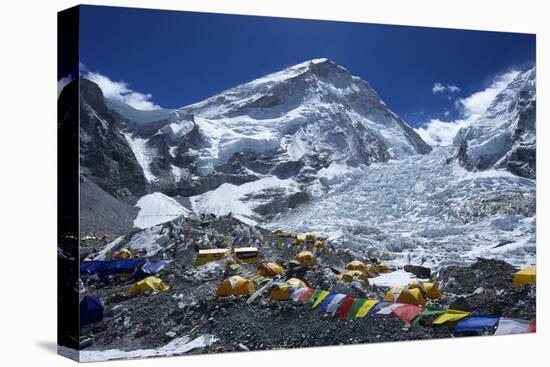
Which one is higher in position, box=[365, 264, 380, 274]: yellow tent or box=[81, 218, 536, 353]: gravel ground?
box=[365, 264, 380, 274]: yellow tent

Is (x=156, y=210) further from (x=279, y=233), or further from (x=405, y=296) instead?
(x=405, y=296)

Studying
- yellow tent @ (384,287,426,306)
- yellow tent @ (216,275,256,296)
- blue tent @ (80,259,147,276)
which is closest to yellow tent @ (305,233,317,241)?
yellow tent @ (216,275,256,296)

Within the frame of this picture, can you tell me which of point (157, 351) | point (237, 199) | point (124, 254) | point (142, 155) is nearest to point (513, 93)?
point (237, 199)

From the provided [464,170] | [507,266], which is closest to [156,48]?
[464,170]

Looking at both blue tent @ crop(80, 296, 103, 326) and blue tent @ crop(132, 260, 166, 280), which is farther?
blue tent @ crop(132, 260, 166, 280)

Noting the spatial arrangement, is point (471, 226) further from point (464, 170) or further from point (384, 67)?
point (384, 67)

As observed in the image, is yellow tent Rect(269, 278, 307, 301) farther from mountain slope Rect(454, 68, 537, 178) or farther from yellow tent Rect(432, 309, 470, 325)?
mountain slope Rect(454, 68, 537, 178)
